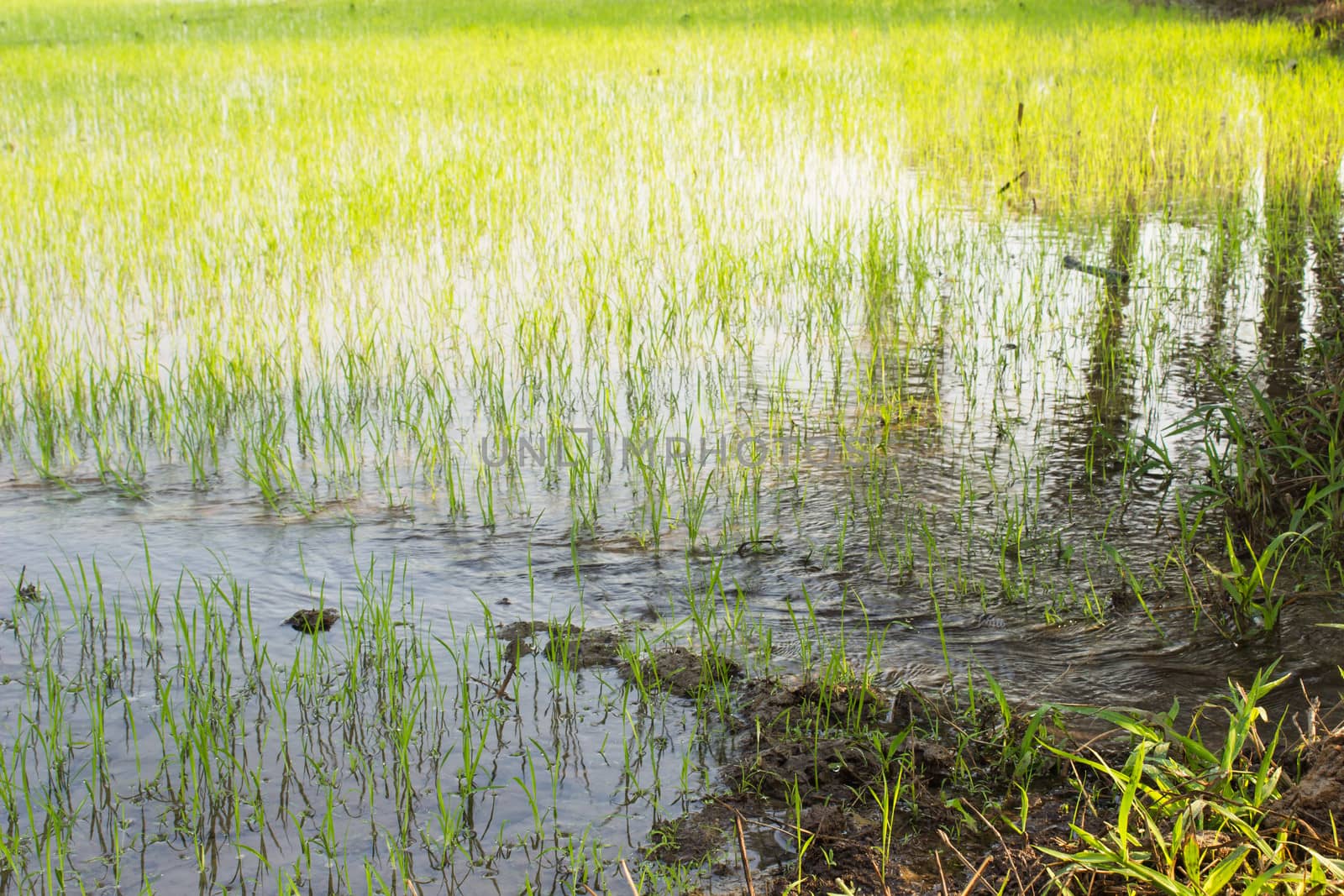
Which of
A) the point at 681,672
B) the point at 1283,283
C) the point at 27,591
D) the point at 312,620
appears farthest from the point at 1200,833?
the point at 1283,283

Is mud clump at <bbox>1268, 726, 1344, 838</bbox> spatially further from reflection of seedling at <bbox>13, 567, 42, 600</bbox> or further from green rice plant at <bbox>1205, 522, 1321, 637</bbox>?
reflection of seedling at <bbox>13, 567, 42, 600</bbox>

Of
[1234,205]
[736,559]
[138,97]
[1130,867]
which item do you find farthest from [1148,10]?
[1130,867]

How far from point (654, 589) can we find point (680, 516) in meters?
0.43

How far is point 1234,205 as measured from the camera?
6.20 metres

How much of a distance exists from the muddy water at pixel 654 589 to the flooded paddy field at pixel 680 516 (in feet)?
0.04

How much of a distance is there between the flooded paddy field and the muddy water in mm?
14

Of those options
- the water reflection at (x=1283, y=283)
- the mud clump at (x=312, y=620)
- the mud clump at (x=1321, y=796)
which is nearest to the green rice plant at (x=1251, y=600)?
the mud clump at (x=1321, y=796)

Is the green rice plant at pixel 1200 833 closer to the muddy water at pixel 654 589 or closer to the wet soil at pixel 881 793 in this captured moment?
the wet soil at pixel 881 793

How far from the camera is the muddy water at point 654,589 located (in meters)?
2.16

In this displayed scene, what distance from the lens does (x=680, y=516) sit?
3.38m

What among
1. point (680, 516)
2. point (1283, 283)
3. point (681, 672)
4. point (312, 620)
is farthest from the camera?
point (1283, 283)

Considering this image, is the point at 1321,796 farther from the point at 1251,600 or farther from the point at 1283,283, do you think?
the point at 1283,283

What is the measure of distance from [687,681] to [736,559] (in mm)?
650

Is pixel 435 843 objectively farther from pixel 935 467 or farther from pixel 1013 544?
pixel 935 467
